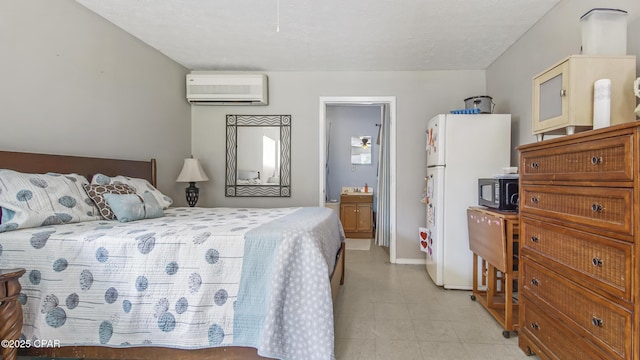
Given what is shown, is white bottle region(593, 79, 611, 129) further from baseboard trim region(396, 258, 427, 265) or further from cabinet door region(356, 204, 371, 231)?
cabinet door region(356, 204, 371, 231)

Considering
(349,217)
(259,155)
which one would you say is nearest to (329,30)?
(259,155)

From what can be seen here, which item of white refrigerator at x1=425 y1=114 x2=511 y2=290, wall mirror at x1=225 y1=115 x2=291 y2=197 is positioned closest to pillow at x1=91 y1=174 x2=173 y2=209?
wall mirror at x1=225 y1=115 x2=291 y2=197

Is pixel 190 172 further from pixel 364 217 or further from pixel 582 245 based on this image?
pixel 582 245

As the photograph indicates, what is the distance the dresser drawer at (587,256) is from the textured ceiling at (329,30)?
173 cm

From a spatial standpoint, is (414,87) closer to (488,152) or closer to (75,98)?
(488,152)

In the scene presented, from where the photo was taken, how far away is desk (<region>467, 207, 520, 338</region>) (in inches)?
75.9

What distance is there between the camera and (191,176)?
3.19 m

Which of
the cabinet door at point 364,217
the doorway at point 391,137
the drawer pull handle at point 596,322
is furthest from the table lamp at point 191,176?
the drawer pull handle at point 596,322

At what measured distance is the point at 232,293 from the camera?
1.40 metres

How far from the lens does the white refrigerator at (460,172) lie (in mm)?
2594

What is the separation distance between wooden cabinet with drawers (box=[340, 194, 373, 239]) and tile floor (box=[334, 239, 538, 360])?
6.36 ft

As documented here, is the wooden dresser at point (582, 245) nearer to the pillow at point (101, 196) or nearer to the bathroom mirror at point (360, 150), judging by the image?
the pillow at point (101, 196)

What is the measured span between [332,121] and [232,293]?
14.9ft

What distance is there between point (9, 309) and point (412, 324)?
2.19m
